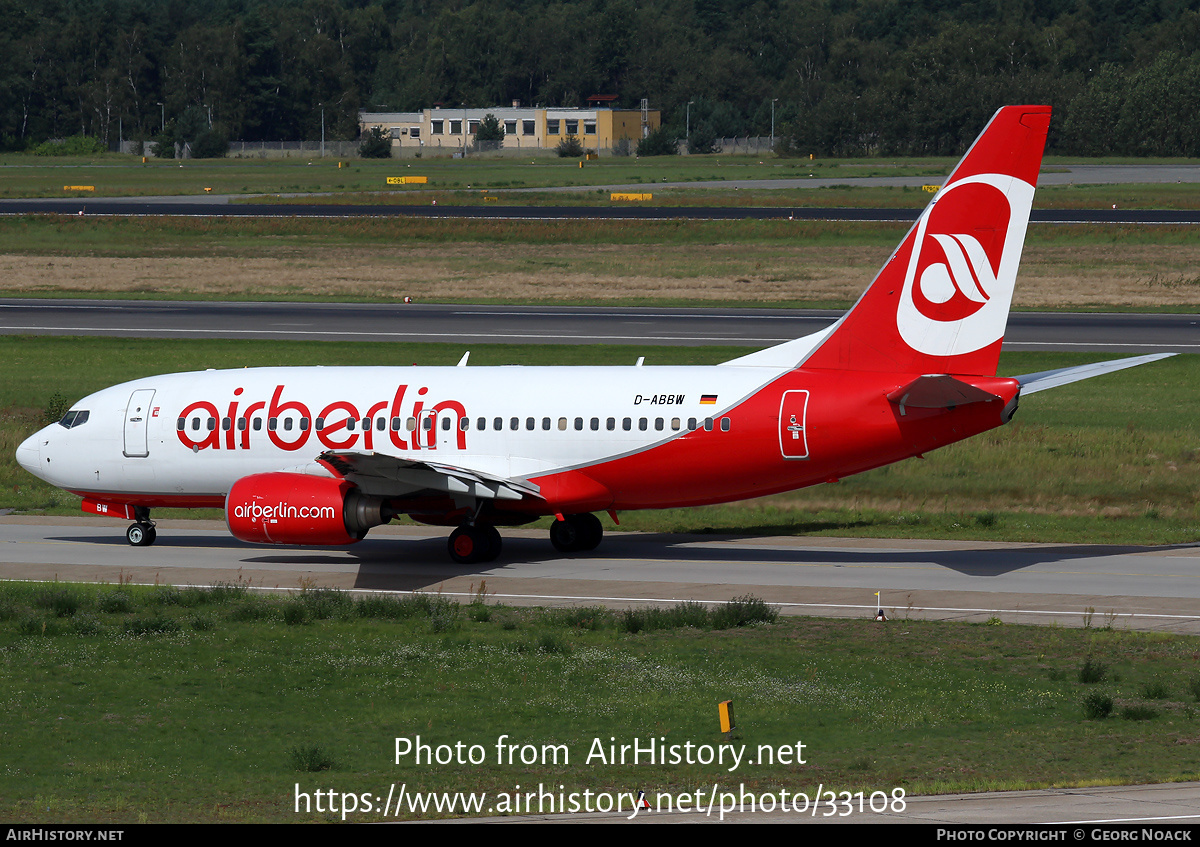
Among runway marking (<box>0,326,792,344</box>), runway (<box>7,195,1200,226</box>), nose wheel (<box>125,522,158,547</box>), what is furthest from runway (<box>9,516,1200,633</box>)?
runway (<box>7,195,1200,226</box>)

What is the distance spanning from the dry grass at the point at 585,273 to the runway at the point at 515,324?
15.9 feet

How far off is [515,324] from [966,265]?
3931 centimetres

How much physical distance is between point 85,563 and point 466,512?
8.95 m

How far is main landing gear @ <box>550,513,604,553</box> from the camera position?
3422 centimetres

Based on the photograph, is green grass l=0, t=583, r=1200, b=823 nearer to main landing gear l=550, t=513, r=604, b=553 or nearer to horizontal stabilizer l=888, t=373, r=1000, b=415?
horizontal stabilizer l=888, t=373, r=1000, b=415

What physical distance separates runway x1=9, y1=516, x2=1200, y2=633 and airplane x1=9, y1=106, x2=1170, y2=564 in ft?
4.32

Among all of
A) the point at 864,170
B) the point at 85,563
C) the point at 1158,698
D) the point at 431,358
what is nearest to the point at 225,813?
the point at 1158,698

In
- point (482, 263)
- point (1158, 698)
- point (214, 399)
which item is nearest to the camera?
point (1158, 698)

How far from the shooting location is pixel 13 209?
122 meters

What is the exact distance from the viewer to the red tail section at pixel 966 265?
29.9 metres

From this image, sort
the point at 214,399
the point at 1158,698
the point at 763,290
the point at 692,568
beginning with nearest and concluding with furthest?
the point at 1158,698 → the point at 692,568 → the point at 214,399 → the point at 763,290

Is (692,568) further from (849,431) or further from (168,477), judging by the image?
(168,477)

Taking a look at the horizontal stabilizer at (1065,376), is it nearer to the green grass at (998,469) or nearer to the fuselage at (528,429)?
the fuselage at (528,429)

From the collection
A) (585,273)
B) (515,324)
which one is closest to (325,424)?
(515,324)
